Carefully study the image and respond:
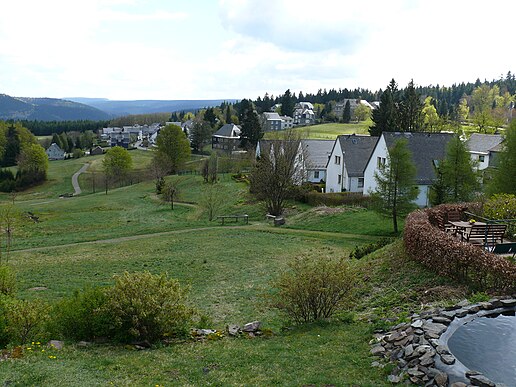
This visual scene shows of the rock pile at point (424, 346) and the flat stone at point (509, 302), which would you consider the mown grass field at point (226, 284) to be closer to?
the rock pile at point (424, 346)

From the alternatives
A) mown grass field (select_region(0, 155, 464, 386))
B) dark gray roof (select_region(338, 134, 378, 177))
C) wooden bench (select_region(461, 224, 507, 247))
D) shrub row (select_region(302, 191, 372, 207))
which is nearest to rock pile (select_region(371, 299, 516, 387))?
mown grass field (select_region(0, 155, 464, 386))

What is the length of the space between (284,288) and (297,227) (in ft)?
77.3

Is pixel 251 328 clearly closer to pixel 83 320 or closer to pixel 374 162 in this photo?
pixel 83 320

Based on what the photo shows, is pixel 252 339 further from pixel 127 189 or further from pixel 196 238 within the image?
pixel 127 189

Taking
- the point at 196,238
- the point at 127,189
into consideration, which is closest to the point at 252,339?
the point at 196,238

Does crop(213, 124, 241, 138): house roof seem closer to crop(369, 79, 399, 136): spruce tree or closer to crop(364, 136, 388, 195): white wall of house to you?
crop(369, 79, 399, 136): spruce tree

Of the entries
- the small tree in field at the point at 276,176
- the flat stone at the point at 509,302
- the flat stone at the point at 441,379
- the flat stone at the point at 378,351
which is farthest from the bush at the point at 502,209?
the small tree in field at the point at 276,176

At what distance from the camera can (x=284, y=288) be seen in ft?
49.9

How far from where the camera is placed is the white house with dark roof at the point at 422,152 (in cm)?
4516

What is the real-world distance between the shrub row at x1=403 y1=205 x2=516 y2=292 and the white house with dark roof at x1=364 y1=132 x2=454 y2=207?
26.3 meters

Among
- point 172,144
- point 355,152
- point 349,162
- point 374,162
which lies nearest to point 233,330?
point 374,162

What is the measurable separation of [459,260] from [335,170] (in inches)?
1639

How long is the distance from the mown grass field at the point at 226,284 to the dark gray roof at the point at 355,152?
909cm

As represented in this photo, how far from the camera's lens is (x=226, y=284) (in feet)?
75.5
